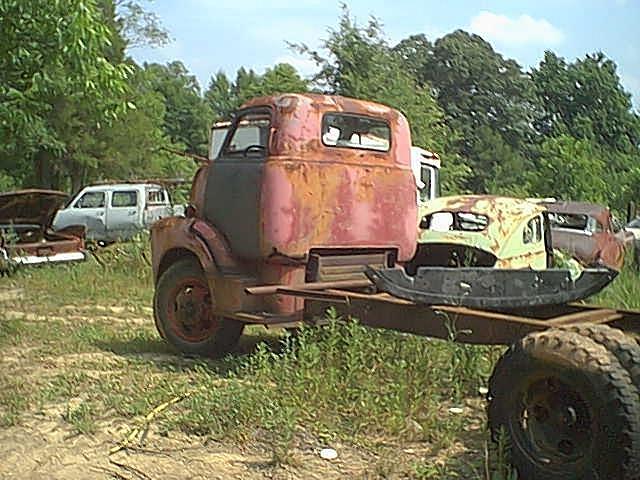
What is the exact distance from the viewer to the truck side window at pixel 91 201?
2269cm

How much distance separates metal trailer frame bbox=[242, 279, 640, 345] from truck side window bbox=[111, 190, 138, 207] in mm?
15561

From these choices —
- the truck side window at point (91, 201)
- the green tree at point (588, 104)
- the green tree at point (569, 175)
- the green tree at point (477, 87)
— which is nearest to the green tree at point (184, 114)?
the green tree at point (477, 87)

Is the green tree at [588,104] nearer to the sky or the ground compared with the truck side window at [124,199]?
nearer to the sky

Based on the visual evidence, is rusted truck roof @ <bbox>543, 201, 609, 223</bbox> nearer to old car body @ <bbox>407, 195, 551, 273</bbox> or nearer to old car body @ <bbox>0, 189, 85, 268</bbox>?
old car body @ <bbox>407, 195, 551, 273</bbox>

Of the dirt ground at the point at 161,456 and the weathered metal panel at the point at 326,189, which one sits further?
the weathered metal panel at the point at 326,189

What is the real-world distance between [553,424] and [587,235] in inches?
459

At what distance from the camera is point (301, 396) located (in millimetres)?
5973

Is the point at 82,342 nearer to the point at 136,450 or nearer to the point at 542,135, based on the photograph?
the point at 136,450

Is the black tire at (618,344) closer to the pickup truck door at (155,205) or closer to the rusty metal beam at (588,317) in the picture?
the rusty metal beam at (588,317)

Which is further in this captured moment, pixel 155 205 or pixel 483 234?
pixel 155 205

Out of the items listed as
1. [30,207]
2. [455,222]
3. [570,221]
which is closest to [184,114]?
[30,207]

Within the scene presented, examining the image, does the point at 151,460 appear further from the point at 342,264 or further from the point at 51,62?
the point at 51,62

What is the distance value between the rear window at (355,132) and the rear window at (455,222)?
7.26 ft

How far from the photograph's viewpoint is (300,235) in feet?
24.4
